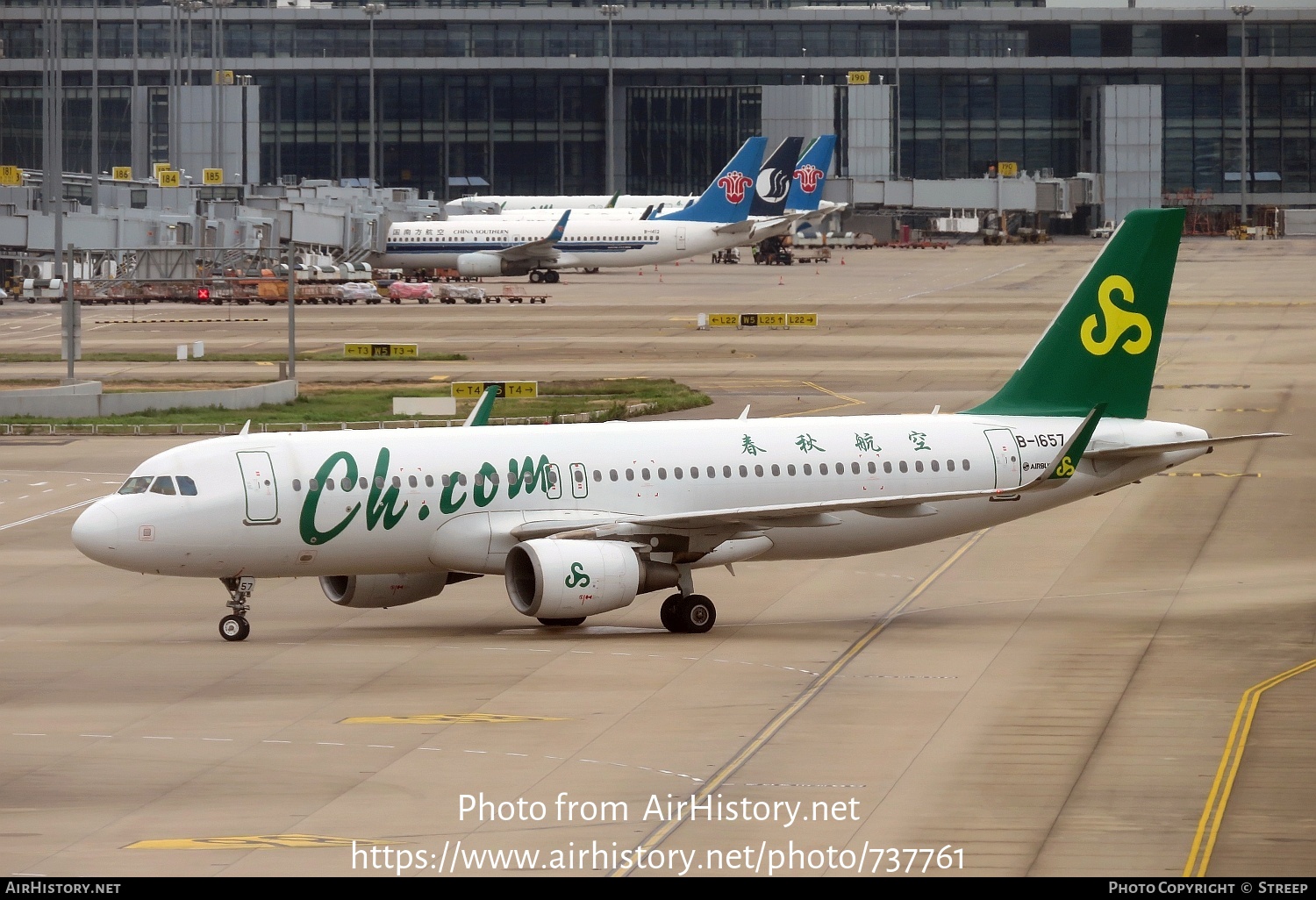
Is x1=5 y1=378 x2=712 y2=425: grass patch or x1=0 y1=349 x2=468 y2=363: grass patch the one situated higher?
x1=0 y1=349 x2=468 y2=363: grass patch

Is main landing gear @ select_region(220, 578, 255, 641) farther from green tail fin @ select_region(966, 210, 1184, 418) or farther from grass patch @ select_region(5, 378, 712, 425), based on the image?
grass patch @ select_region(5, 378, 712, 425)

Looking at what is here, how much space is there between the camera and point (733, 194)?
16162 cm

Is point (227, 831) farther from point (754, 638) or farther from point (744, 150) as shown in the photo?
point (744, 150)

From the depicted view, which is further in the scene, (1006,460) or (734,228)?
(734,228)

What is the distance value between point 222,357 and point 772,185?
233 feet

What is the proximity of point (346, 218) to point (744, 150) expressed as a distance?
106ft

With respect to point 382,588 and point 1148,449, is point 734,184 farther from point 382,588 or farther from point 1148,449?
point 382,588

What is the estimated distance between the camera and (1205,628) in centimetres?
3859

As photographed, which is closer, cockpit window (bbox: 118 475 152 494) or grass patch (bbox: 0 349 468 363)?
cockpit window (bbox: 118 475 152 494)

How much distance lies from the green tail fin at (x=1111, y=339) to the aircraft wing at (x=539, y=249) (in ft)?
383

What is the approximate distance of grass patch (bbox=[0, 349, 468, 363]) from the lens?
10006 centimetres

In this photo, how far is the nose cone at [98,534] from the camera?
36.5 m

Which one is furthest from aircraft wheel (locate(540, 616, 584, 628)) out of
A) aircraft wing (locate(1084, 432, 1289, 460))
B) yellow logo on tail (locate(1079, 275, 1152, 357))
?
yellow logo on tail (locate(1079, 275, 1152, 357))

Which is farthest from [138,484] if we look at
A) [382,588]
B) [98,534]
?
[382,588]
